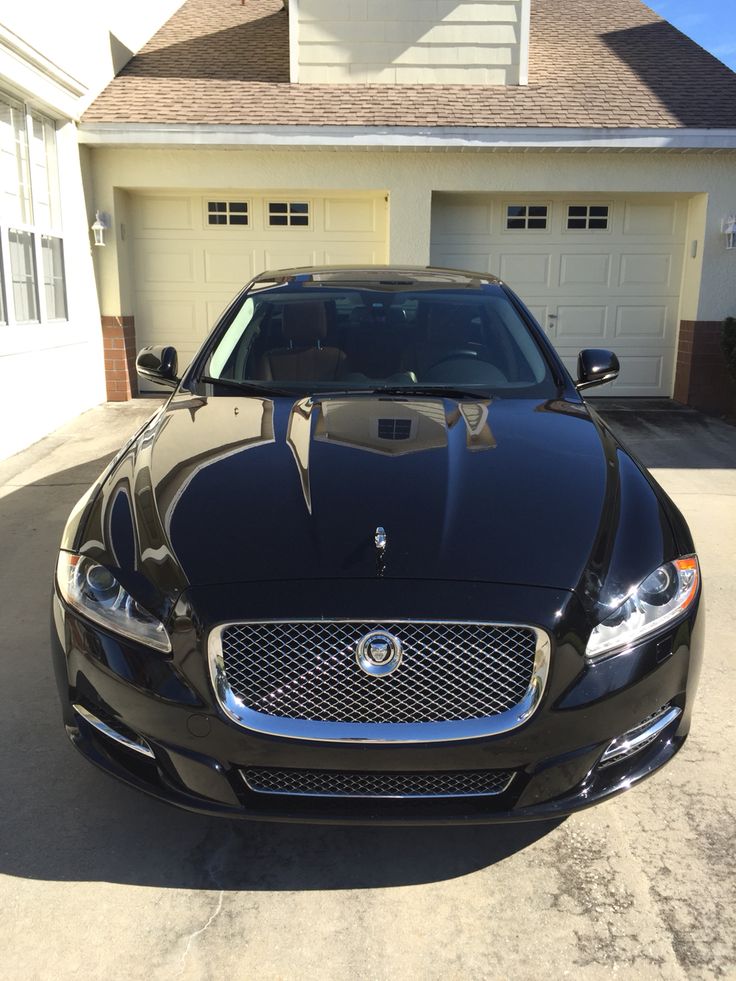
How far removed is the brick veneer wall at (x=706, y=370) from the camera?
33.4 ft

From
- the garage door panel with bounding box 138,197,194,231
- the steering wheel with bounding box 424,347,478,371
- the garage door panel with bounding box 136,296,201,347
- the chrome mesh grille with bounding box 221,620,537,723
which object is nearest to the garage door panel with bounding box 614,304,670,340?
the garage door panel with bounding box 136,296,201,347

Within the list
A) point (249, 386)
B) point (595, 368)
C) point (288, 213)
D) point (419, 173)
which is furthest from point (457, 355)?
point (288, 213)

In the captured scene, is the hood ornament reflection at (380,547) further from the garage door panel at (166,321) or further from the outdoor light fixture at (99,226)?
the garage door panel at (166,321)

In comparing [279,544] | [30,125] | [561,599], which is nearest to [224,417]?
[279,544]

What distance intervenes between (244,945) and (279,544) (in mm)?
1025

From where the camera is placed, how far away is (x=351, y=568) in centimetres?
221

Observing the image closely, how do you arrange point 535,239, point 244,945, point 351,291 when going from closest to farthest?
point 244,945 < point 351,291 < point 535,239

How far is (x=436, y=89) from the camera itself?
10234 millimetres

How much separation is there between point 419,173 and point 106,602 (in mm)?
8629

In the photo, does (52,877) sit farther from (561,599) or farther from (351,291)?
(351,291)

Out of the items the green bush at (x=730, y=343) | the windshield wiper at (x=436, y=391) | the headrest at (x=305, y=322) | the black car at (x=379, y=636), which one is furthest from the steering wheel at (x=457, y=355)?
the green bush at (x=730, y=343)

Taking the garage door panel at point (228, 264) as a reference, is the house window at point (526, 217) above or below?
above

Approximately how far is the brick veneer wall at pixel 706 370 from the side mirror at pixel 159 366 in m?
7.78

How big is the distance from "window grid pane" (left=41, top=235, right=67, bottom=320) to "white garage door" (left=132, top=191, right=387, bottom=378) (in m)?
1.45
